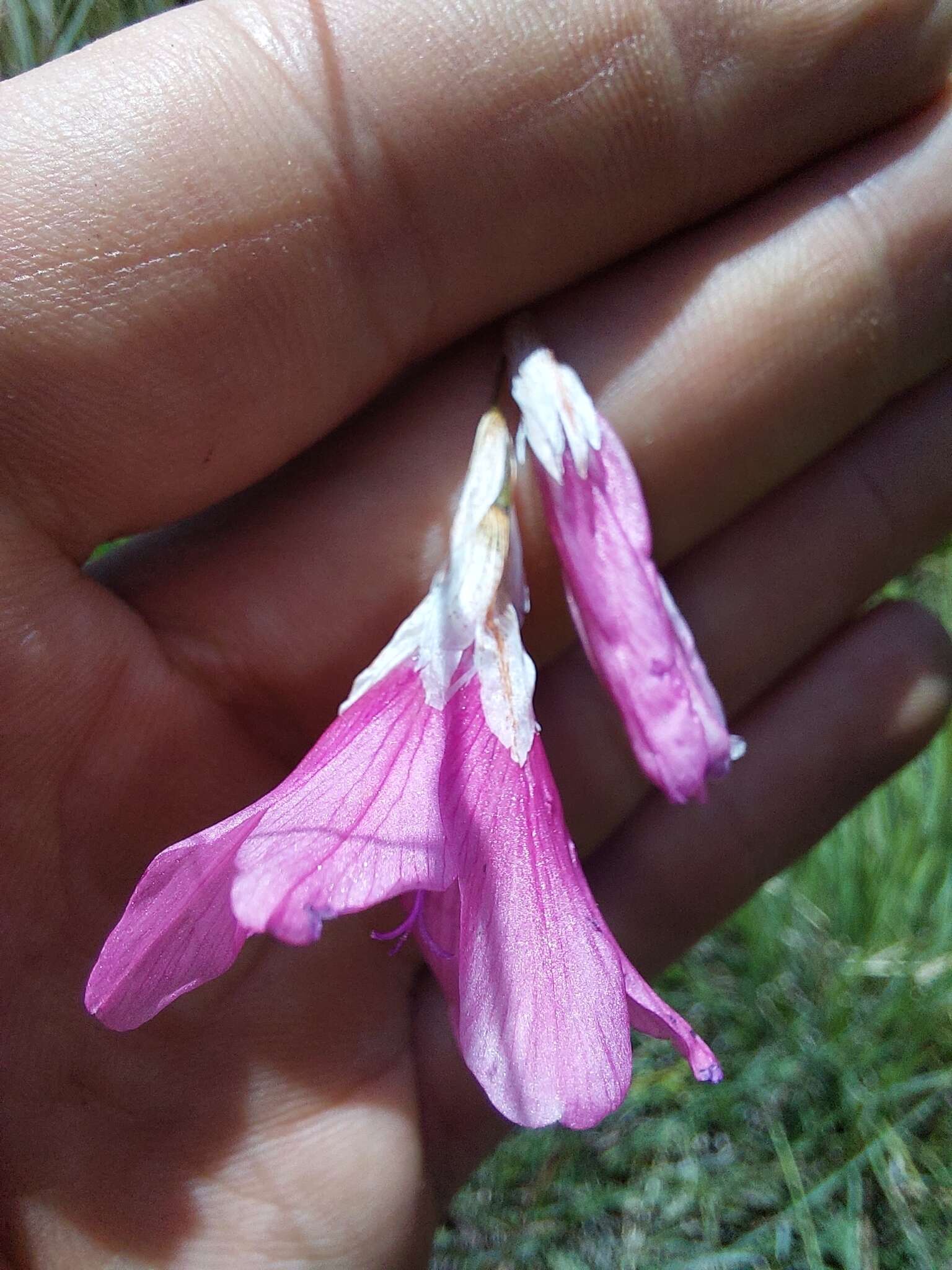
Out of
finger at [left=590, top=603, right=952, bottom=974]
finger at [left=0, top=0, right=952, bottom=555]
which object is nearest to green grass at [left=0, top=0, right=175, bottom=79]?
finger at [left=0, top=0, right=952, bottom=555]

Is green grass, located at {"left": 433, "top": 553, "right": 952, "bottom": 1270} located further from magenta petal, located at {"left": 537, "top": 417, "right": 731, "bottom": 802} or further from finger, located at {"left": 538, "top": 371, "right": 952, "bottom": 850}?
magenta petal, located at {"left": 537, "top": 417, "right": 731, "bottom": 802}

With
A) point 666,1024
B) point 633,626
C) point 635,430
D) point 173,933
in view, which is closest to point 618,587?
point 633,626

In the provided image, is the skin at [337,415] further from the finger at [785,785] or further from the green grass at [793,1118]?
the green grass at [793,1118]

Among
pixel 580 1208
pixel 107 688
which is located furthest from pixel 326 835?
pixel 580 1208

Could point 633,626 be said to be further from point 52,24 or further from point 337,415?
point 52,24

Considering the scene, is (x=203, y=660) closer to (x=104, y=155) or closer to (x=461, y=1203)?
(x=104, y=155)

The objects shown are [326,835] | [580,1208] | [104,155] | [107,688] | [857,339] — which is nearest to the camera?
[326,835]
